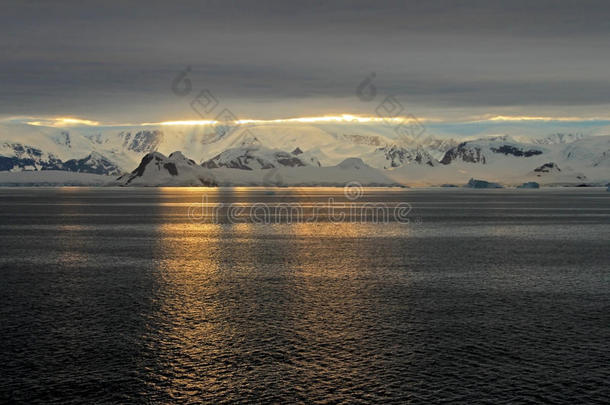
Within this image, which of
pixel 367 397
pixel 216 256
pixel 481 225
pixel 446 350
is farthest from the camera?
pixel 481 225

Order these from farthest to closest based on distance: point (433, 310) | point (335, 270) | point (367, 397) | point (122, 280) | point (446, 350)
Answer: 1. point (335, 270)
2. point (122, 280)
3. point (433, 310)
4. point (446, 350)
5. point (367, 397)

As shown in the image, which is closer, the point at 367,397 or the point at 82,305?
the point at 367,397

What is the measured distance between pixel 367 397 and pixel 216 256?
43.0m

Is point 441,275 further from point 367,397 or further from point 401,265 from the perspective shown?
point 367,397

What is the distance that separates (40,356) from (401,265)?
34.3 metres

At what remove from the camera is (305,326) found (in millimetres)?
33438

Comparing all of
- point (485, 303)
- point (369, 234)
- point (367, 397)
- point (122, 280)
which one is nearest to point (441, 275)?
point (485, 303)

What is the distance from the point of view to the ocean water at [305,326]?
24297 mm

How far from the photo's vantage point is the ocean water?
957 inches

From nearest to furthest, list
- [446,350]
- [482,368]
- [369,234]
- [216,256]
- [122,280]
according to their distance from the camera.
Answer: [482,368] → [446,350] → [122,280] → [216,256] → [369,234]

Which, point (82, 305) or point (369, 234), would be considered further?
point (369, 234)

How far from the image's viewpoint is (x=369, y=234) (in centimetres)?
9238

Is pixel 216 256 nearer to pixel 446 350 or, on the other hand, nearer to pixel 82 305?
pixel 82 305

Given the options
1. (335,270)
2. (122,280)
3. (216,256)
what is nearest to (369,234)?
(216,256)
